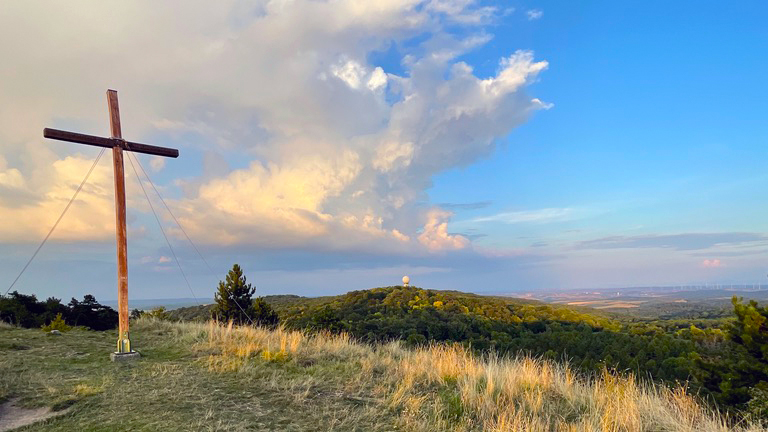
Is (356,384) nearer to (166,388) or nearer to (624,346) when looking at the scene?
(166,388)

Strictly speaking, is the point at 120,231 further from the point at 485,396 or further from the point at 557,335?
the point at 557,335

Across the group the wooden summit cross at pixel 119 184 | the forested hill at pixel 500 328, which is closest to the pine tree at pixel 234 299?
the forested hill at pixel 500 328

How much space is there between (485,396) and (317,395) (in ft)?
7.76

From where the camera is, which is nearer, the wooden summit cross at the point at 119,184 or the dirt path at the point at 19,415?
the dirt path at the point at 19,415

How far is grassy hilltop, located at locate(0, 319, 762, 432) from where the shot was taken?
5008 millimetres

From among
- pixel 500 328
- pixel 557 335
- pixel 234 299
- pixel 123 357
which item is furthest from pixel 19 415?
pixel 500 328

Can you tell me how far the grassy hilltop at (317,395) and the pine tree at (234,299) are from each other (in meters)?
10.5

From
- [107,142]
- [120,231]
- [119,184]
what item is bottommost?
[120,231]

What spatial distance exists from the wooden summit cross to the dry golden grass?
1986 mm

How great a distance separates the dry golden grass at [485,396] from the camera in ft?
16.9

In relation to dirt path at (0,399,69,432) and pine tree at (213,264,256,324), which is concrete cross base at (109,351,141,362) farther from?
pine tree at (213,264,256,324)

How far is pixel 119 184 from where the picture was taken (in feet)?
32.2

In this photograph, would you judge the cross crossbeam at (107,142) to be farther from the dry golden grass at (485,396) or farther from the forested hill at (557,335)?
the forested hill at (557,335)

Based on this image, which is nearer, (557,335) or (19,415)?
(19,415)
